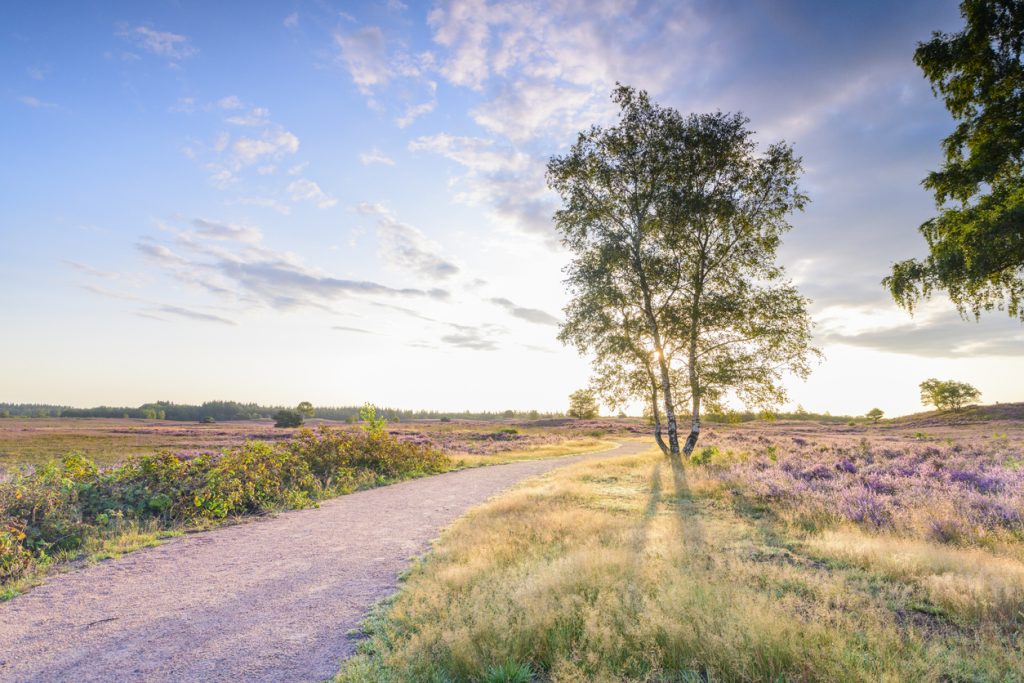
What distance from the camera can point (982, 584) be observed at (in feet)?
17.8

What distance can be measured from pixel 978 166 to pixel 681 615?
16869 mm

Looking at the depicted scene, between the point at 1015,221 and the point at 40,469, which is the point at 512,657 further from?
the point at 1015,221

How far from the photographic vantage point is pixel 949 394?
6631 cm

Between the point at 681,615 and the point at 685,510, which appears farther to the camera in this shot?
the point at 685,510

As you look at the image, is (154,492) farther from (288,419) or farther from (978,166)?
(288,419)

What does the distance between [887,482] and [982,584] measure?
844 cm

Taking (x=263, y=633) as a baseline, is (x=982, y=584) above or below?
above

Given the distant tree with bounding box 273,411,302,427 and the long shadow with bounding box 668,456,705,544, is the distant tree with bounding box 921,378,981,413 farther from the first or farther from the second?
the distant tree with bounding box 273,411,302,427

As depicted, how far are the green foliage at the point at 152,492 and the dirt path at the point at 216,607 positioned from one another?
1.51m

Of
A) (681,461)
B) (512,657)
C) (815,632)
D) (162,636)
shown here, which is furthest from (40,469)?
(681,461)

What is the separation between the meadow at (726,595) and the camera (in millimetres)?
4148

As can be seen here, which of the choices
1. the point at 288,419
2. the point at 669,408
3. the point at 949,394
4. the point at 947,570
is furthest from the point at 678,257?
the point at 949,394

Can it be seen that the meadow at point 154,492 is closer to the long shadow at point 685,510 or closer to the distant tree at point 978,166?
the long shadow at point 685,510

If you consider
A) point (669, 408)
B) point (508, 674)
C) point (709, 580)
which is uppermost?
point (669, 408)
